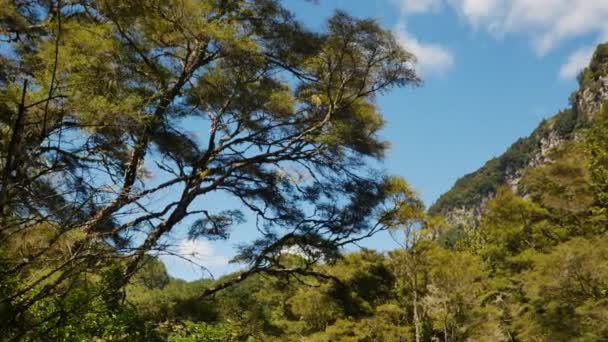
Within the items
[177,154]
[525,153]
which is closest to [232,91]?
[177,154]

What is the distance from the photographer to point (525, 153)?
98250 millimetres

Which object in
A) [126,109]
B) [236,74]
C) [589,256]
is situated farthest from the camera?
[589,256]

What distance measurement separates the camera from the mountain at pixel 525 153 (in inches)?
2904

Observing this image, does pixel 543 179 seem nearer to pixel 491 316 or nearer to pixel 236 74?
Result: pixel 491 316

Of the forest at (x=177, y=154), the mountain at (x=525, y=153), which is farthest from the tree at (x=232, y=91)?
the mountain at (x=525, y=153)

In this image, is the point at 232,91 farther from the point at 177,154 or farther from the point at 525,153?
the point at 525,153

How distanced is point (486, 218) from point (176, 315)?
13102mm

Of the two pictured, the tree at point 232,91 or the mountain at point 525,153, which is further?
the mountain at point 525,153

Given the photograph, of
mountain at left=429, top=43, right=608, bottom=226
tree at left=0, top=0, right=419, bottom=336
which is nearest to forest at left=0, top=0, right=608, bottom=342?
tree at left=0, top=0, right=419, bottom=336

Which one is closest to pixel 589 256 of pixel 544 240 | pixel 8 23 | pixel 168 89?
pixel 544 240

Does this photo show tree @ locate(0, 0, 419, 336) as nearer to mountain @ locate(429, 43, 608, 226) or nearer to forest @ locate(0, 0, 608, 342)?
forest @ locate(0, 0, 608, 342)

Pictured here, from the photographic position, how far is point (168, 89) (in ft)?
17.7

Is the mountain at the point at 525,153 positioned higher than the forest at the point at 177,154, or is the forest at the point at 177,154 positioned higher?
the mountain at the point at 525,153

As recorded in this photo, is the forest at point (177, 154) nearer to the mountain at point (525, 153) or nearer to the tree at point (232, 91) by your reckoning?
the tree at point (232, 91)
